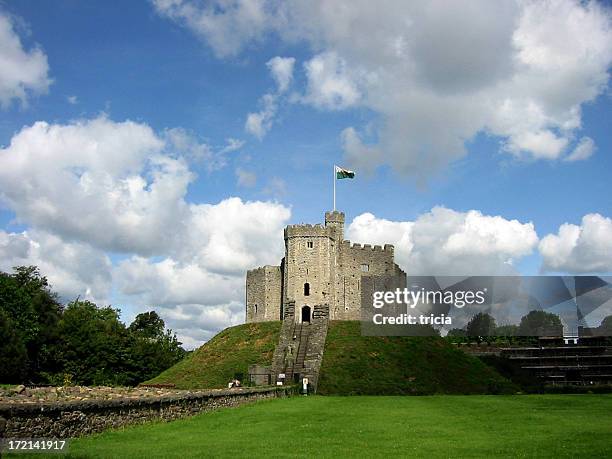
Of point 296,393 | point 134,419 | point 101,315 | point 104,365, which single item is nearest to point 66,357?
point 104,365

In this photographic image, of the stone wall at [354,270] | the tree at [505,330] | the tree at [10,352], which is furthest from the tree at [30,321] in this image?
the tree at [505,330]

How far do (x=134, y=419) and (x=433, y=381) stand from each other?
32117 mm

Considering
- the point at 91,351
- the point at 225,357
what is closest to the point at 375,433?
the point at 225,357

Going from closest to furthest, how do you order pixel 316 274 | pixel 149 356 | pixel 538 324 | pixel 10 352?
pixel 10 352 → pixel 316 274 → pixel 149 356 → pixel 538 324

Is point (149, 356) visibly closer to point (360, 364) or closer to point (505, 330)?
point (360, 364)

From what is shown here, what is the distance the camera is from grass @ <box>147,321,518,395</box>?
5191 centimetres

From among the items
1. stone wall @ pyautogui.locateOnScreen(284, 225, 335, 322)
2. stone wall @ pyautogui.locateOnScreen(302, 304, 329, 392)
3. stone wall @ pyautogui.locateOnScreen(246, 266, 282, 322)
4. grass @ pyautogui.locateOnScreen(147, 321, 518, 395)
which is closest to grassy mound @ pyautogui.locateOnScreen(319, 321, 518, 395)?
grass @ pyautogui.locateOnScreen(147, 321, 518, 395)

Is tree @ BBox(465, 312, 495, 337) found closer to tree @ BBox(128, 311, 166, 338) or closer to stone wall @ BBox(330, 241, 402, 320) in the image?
stone wall @ BBox(330, 241, 402, 320)

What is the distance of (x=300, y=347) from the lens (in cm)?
6097

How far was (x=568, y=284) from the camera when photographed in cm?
6875

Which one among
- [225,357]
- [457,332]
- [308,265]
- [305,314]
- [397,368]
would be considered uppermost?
[308,265]

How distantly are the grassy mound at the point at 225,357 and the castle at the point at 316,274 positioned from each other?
2.67 m

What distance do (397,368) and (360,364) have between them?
3095 millimetres

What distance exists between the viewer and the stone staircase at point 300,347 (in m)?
53.8
